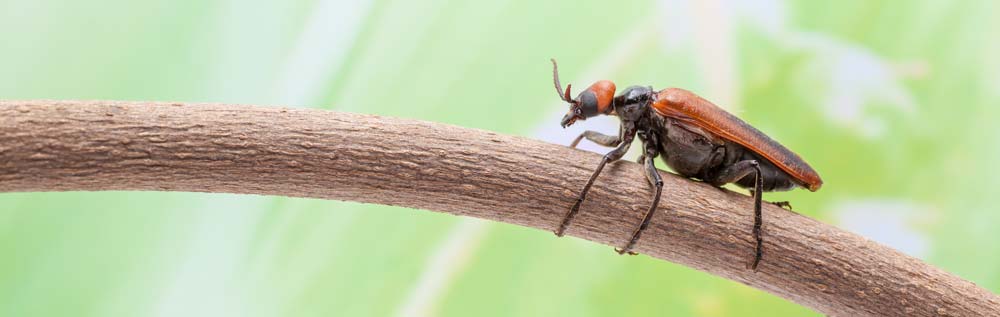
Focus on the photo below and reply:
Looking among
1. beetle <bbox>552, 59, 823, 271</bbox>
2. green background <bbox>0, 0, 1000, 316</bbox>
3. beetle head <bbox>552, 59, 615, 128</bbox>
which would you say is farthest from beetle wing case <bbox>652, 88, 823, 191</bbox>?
green background <bbox>0, 0, 1000, 316</bbox>

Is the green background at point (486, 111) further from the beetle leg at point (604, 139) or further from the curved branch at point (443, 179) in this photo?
the curved branch at point (443, 179)

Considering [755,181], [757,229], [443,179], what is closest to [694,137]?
A: [755,181]

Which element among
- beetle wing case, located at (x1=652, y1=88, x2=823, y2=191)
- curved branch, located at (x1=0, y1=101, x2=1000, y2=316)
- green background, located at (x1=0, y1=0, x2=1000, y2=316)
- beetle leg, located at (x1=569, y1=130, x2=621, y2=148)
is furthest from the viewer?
green background, located at (x1=0, y1=0, x2=1000, y2=316)

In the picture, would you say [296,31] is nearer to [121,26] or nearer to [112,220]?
[121,26]

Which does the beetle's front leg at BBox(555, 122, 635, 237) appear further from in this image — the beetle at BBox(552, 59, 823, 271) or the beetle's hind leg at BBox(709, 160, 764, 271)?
the beetle's hind leg at BBox(709, 160, 764, 271)

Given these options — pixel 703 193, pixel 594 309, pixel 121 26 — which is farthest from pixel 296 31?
pixel 703 193

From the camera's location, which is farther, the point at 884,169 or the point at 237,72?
the point at 884,169
